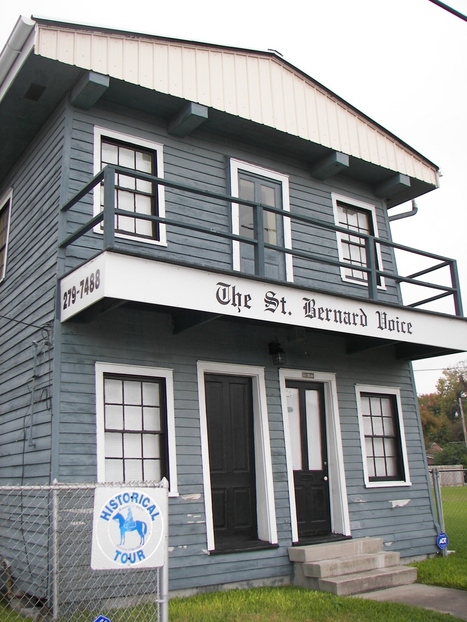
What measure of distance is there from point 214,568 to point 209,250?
4.28m

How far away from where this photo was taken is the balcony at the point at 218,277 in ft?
23.3

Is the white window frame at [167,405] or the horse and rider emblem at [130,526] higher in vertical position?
the white window frame at [167,405]

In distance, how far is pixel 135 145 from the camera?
30.5 ft

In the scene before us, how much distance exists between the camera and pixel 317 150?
11.0 meters

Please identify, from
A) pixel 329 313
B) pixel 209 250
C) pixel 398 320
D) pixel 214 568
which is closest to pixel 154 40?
pixel 209 250

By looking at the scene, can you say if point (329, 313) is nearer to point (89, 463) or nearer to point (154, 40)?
point (89, 463)

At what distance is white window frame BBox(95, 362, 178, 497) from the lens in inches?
303

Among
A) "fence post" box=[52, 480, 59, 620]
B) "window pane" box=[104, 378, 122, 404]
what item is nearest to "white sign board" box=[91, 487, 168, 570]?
"fence post" box=[52, 480, 59, 620]

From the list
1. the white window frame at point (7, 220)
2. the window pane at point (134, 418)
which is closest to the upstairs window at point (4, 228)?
the white window frame at point (7, 220)

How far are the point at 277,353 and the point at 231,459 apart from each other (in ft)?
5.40

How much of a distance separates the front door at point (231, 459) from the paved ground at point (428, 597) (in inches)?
72.5

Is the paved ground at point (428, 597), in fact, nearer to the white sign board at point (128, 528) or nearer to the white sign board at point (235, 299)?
the white sign board at point (235, 299)

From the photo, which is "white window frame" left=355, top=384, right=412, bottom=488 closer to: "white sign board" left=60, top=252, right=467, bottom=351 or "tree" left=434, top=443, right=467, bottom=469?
"white sign board" left=60, top=252, right=467, bottom=351

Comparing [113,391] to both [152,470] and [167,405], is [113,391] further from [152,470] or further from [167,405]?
[152,470]
